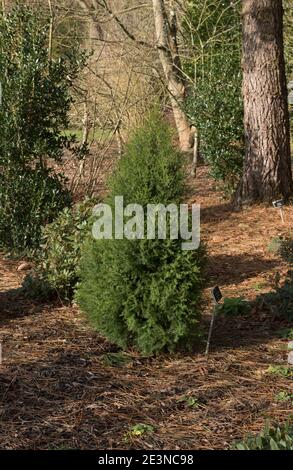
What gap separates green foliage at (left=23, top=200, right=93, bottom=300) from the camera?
20.2ft

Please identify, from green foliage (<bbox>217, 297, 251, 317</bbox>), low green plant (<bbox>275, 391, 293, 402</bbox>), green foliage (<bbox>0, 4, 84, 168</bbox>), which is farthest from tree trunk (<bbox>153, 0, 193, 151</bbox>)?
low green plant (<bbox>275, 391, 293, 402</bbox>)

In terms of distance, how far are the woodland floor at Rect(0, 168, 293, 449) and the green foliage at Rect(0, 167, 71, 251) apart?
152 centimetres

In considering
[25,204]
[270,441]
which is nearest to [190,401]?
[270,441]

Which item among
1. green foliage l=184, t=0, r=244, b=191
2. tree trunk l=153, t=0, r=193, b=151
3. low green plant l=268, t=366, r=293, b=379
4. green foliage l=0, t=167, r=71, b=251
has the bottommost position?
low green plant l=268, t=366, r=293, b=379

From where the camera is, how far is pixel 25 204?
7.77m

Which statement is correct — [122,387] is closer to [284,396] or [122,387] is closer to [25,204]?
[284,396]

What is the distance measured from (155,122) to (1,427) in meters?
2.02

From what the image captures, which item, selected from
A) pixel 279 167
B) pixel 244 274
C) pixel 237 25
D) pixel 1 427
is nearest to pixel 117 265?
pixel 1 427

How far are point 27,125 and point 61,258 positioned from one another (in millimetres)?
1994

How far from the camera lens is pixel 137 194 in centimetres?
459

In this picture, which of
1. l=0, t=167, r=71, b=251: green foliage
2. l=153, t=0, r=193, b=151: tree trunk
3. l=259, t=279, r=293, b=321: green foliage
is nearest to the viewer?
l=259, t=279, r=293, b=321: green foliage

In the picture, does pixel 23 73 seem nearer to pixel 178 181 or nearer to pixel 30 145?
pixel 30 145

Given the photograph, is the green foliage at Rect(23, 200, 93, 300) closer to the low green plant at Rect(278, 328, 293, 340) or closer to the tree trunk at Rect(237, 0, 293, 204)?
the low green plant at Rect(278, 328, 293, 340)

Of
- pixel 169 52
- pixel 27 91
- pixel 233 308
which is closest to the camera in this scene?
pixel 233 308
